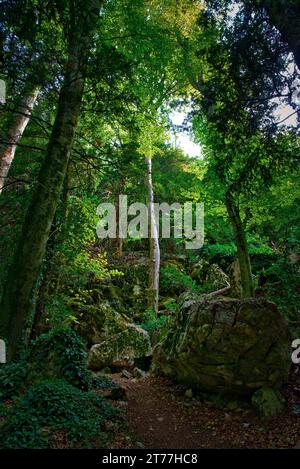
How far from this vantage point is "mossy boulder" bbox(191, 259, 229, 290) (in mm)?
15693

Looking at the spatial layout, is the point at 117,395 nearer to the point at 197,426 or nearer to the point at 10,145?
the point at 197,426

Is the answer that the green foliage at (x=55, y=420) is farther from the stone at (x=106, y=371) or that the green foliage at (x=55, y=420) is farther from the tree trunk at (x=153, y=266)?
the tree trunk at (x=153, y=266)

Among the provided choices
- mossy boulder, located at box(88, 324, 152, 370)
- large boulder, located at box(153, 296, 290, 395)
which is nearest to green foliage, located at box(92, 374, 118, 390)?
large boulder, located at box(153, 296, 290, 395)

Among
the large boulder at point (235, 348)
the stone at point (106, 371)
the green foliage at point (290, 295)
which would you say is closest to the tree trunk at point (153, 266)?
the stone at point (106, 371)

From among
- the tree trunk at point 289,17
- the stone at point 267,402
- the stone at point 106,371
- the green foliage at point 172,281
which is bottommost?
the stone at point 106,371

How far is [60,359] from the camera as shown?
5.60m

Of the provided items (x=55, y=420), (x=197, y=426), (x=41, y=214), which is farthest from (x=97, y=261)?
(x=55, y=420)

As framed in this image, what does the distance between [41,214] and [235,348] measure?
468 cm

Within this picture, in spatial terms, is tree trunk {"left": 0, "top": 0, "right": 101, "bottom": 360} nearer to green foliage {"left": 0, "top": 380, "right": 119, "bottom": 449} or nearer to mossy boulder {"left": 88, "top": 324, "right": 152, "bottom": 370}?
green foliage {"left": 0, "top": 380, "right": 119, "bottom": 449}

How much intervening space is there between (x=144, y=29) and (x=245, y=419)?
27.8 ft

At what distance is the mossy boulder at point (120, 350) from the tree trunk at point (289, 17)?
29.0 ft

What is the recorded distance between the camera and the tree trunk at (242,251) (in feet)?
29.9

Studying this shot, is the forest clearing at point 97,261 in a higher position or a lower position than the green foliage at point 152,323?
higher
